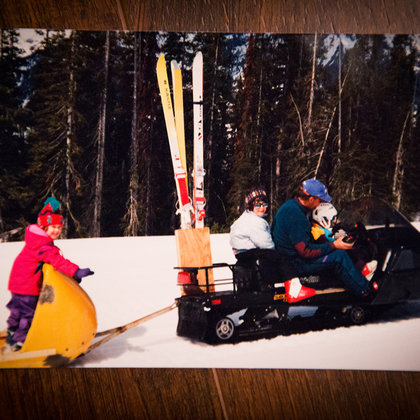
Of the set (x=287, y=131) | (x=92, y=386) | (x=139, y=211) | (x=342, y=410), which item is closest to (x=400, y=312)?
(x=342, y=410)

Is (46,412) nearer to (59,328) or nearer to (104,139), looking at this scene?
(59,328)

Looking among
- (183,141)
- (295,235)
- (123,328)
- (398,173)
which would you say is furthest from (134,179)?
(398,173)

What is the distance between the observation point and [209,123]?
278 cm

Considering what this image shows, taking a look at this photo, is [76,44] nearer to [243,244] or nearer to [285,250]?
[243,244]

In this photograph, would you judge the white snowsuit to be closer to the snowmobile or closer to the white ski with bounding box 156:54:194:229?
the snowmobile

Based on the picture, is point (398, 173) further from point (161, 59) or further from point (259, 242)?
point (161, 59)

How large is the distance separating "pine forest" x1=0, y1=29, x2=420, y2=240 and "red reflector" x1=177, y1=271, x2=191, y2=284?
235 millimetres

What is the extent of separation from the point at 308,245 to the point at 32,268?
1441mm

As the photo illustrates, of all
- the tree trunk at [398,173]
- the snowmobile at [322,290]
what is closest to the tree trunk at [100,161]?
the snowmobile at [322,290]

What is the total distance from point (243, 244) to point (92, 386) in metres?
1.12

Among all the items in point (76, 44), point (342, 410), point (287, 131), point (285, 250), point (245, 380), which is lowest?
point (342, 410)

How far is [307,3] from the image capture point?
271 cm

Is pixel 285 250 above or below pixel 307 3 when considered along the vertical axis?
below

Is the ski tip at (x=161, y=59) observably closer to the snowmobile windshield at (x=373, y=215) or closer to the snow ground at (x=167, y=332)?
the snow ground at (x=167, y=332)
